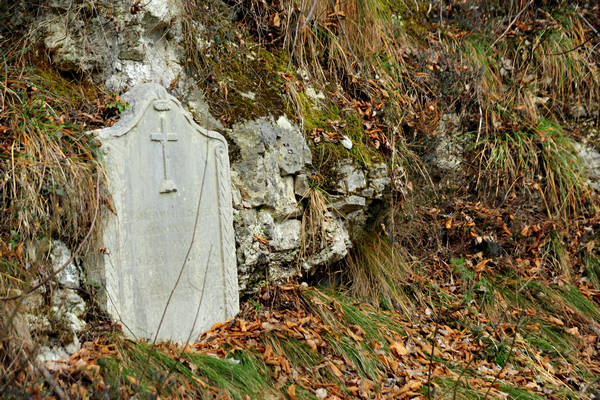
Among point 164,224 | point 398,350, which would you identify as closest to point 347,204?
point 398,350

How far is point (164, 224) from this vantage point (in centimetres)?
353

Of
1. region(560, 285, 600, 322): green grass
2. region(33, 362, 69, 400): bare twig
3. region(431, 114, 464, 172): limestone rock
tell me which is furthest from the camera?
region(431, 114, 464, 172): limestone rock

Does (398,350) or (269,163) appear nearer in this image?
(398,350)

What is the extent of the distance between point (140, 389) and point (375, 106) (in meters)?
3.27

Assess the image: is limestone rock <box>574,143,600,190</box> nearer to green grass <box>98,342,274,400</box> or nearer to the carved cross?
green grass <box>98,342,274,400</box>

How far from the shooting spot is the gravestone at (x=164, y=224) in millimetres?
3357

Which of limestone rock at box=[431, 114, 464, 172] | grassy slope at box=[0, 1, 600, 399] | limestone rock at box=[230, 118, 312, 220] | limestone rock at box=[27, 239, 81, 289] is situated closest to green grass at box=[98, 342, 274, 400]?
grassy slope at box=[0, 1, 600, 399]

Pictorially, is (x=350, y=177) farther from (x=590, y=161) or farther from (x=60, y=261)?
(x=590, y=161)

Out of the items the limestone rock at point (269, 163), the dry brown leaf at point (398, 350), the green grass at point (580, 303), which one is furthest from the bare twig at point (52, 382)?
the green grass at point (580, 303)

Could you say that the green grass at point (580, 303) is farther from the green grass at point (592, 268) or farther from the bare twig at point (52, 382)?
the bare twig at point (52, 382)

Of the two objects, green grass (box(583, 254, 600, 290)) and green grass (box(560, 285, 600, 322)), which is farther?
green grass (box(583, 254, 600, 290))

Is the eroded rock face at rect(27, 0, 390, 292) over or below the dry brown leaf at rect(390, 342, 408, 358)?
over

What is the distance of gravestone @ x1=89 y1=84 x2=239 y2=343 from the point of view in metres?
3.36

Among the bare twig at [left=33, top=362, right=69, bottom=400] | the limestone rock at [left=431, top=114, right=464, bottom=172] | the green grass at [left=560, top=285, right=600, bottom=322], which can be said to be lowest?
the green grass at [left=560, top=285, right=600, bottom=322]
